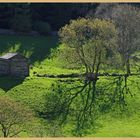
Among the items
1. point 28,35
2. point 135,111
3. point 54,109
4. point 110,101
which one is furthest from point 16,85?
point 28,35

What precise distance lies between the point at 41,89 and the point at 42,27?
84.1 ft

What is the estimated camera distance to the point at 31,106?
41.7m

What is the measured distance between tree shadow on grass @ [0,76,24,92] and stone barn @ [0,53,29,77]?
0.72 m

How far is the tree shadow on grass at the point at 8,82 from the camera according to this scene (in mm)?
45938

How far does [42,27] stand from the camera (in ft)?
229

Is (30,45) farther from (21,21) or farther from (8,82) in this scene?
(8,82)

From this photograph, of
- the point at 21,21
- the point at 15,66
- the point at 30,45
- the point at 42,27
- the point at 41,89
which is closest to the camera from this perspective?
the point at 41,89

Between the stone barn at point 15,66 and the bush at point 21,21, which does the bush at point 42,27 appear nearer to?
the bush at point 21,21

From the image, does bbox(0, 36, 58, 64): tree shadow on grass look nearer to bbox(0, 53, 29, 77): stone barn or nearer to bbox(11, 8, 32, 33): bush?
bbox(11, 8, 32, 33): bush

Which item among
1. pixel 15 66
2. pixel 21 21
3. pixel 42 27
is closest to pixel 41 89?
pixel 15 66

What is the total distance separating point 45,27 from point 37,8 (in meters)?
4.13

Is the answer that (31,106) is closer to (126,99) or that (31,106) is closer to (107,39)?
(126,99)

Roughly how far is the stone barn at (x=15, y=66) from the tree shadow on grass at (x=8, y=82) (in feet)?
2.36

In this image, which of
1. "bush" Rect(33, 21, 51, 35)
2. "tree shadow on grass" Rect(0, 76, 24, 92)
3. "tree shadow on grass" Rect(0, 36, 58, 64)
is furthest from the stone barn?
"bush" Rect(33, 21, 51, 35)
